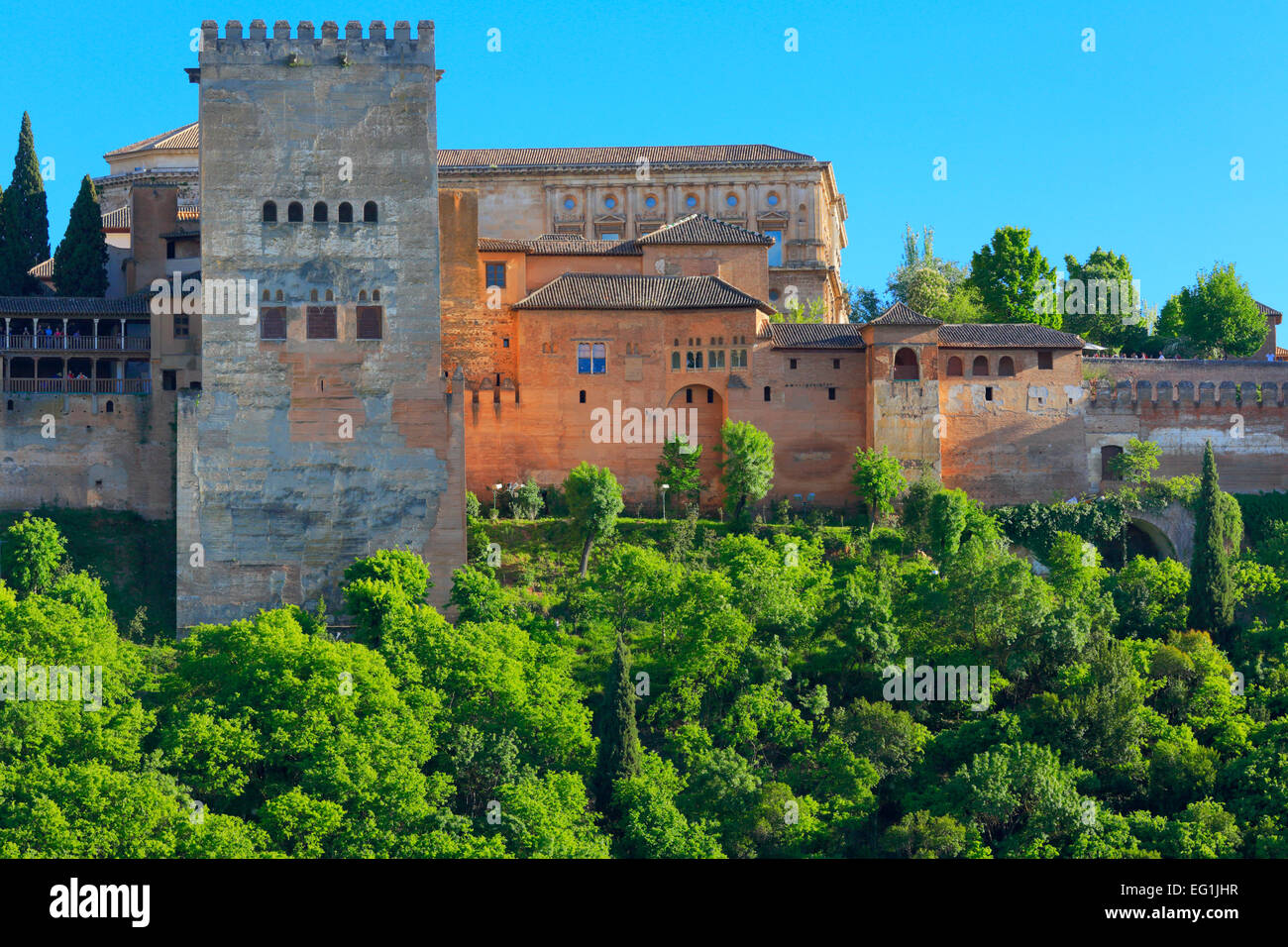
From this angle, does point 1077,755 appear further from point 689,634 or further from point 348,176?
point 348,176

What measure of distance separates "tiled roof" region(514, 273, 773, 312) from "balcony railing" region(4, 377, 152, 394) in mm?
10740

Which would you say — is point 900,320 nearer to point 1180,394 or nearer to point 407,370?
point 1180,394

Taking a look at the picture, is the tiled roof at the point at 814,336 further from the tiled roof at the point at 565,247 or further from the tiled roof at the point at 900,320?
the tiled roof at the point at 565,247

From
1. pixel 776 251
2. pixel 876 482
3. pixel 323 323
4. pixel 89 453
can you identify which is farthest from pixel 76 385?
pixel 776 251

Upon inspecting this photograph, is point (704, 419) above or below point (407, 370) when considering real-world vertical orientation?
below

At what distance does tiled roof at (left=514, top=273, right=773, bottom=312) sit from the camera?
5922 centimetres

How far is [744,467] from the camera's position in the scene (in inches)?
2265

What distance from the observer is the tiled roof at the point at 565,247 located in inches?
2386

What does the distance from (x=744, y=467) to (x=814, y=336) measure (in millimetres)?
5310

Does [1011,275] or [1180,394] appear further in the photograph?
[1011,275]

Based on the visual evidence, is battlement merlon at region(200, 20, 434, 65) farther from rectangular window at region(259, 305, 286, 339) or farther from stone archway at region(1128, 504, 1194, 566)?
stone archway at region(1128, 504, 1194, 566)

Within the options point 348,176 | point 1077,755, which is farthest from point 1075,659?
point 348,176

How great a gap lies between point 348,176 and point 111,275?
1444 centimetres

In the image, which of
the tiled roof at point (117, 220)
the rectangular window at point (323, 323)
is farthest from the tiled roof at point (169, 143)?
the rectangular window at point (323, 323)
